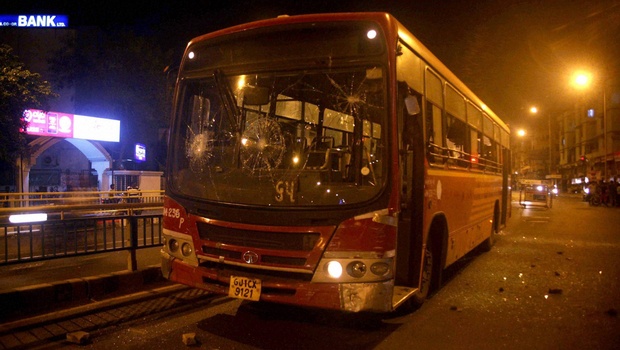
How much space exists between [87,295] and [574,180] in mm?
78224

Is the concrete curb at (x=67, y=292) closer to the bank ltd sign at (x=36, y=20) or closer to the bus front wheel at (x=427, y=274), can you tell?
Answer: the bus front wheel at (x=427, y=274)

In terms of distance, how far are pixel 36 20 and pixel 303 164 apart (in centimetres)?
3631

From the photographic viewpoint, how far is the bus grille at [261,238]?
481cm

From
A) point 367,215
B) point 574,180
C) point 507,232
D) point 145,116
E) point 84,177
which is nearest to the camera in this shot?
point 367,215

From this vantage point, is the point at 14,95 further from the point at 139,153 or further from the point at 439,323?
the point at 439,323

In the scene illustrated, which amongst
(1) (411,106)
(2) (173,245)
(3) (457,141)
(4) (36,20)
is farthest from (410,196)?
(4) (36,20)

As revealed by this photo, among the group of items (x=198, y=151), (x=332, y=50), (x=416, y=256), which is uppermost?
(x=332, y=50)

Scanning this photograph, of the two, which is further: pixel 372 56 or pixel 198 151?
pixel 198 151

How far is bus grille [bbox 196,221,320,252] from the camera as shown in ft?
15.8

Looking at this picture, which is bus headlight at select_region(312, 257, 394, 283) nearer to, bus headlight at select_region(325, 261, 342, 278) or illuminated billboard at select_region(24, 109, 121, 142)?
bus headlight at select_region(325, 261, 342, 278)

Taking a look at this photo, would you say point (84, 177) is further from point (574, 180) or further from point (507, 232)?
point (574, 180)

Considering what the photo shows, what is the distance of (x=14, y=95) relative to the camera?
53.2ft

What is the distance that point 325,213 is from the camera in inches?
188

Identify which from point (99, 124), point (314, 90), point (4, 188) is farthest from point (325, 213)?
point (4, 188)
